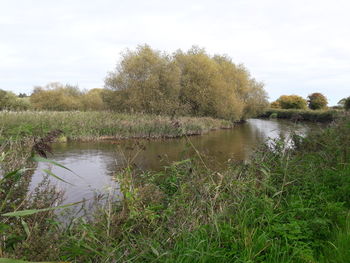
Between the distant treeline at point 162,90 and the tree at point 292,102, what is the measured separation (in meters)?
32.7

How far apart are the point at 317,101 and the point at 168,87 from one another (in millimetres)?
46593

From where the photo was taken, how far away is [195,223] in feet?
10.5

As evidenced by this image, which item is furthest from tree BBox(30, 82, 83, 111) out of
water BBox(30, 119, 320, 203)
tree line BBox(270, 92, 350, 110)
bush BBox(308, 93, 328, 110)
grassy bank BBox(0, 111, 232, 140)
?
bush BBox(308, 93, 328, 110)

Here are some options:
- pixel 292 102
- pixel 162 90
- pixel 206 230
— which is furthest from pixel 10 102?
pixel 292 102

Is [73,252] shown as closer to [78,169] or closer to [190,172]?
[190,172]

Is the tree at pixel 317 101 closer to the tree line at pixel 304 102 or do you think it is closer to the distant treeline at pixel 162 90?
the tree line at pixel 304 102

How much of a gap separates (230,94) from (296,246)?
30665 mm

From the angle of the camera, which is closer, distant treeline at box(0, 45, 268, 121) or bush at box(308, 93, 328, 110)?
distant treeline at box(0, 45, 268, 121)

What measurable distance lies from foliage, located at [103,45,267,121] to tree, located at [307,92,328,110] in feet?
119

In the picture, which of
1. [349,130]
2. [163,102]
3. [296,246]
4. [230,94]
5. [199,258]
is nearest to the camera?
[199,258]

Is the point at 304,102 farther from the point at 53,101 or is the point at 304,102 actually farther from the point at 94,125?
the point at 94,125

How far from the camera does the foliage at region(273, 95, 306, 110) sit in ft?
211

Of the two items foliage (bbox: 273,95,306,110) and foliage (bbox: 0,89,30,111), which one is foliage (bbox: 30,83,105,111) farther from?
foliage (bbox: 273,95,306,110)

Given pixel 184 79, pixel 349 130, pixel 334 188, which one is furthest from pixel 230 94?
pixel 334 188
